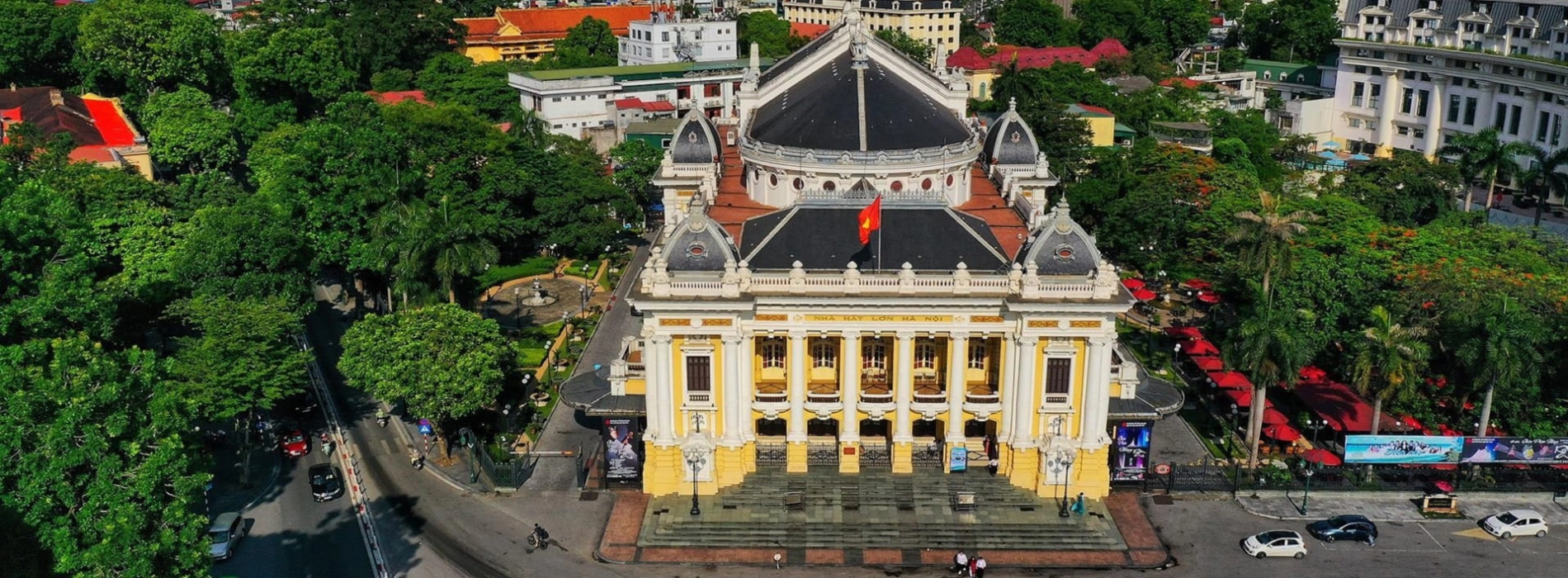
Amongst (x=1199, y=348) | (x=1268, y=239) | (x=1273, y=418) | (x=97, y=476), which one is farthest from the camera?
(x=1199, y=348)

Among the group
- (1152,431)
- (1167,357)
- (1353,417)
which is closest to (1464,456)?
(1353,417)

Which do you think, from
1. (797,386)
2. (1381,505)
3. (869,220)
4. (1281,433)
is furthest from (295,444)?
(1381,505)

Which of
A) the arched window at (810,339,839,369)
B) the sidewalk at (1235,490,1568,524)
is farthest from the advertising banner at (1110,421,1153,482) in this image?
the arched window at (810,339,839,369)

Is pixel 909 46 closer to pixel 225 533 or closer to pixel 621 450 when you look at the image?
pixel 621 450

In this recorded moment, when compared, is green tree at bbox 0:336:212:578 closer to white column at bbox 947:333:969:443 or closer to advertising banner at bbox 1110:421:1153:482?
white column at bbox 947:333:969:443

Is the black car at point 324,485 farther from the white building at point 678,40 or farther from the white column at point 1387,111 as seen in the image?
the white column at point 1387,111

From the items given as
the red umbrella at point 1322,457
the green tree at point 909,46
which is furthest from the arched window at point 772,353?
the green tree at point 909,46
